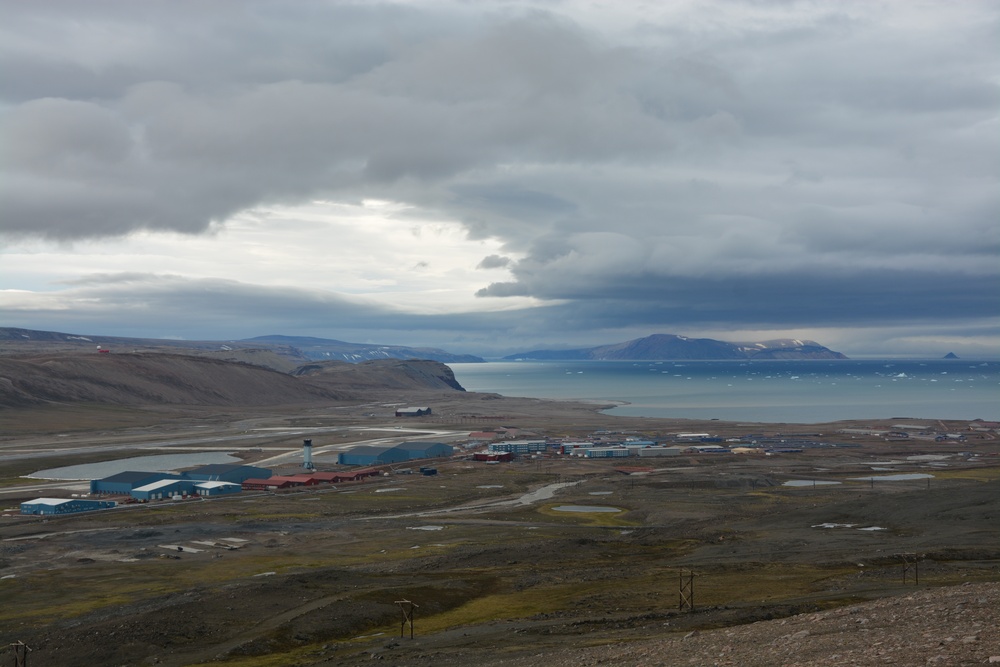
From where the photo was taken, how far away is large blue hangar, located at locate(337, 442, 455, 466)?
156750 millimetres

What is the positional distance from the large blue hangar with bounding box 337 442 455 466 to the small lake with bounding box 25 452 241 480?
21.5m

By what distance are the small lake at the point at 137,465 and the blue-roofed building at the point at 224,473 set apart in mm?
20197

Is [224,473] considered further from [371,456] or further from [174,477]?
[371,456]

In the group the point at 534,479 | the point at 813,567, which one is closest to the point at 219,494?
the point at 534,479

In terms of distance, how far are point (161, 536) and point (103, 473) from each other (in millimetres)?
69828

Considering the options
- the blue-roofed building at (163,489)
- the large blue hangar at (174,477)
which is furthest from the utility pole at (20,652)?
the large blue hangar at (174,477)

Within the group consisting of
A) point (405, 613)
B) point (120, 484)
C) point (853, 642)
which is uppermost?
point (853, 642)

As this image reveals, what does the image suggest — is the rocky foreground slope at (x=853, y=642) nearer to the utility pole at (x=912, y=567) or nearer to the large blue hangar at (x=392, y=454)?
the utility pole at (x=912, y=567)

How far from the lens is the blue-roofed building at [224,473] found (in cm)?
12825

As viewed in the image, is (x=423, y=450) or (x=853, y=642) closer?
(x=853, y=642)

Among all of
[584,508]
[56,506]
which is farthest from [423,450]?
[56,506]

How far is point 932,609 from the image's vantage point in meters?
32.5

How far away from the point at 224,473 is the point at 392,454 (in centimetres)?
3810

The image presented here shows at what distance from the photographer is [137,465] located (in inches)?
6097
